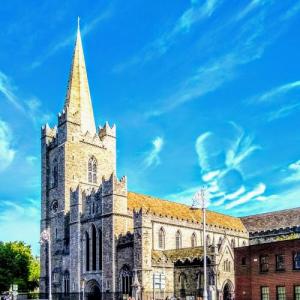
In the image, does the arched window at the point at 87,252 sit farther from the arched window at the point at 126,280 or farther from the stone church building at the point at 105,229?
the arched window at the point at 126,280

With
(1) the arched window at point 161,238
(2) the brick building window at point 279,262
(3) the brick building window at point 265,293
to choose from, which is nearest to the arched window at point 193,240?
(1) the arched window at point 161,238

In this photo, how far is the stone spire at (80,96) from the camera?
7714cm

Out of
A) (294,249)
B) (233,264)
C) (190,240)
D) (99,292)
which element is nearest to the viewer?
(294,249)

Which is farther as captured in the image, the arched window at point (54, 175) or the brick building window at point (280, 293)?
the arched window at point (54, 175)

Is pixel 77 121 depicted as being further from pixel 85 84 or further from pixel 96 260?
pixel 96 260

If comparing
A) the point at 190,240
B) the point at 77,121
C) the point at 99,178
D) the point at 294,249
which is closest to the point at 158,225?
the point at 190,240

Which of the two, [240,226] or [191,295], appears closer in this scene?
[191,295]

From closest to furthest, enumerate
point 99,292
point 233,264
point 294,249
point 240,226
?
point 294,249 < point 233,264 < point 99,292 < point 240,226

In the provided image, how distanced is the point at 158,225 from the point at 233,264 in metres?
13.0

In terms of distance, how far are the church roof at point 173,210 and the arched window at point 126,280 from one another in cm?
795

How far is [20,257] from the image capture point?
3716 inches

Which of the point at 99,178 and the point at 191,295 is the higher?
the point at 99,178

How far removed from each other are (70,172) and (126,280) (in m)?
18.4

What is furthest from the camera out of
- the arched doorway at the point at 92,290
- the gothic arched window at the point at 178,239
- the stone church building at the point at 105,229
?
the gothic arched window at the point at 178,239
